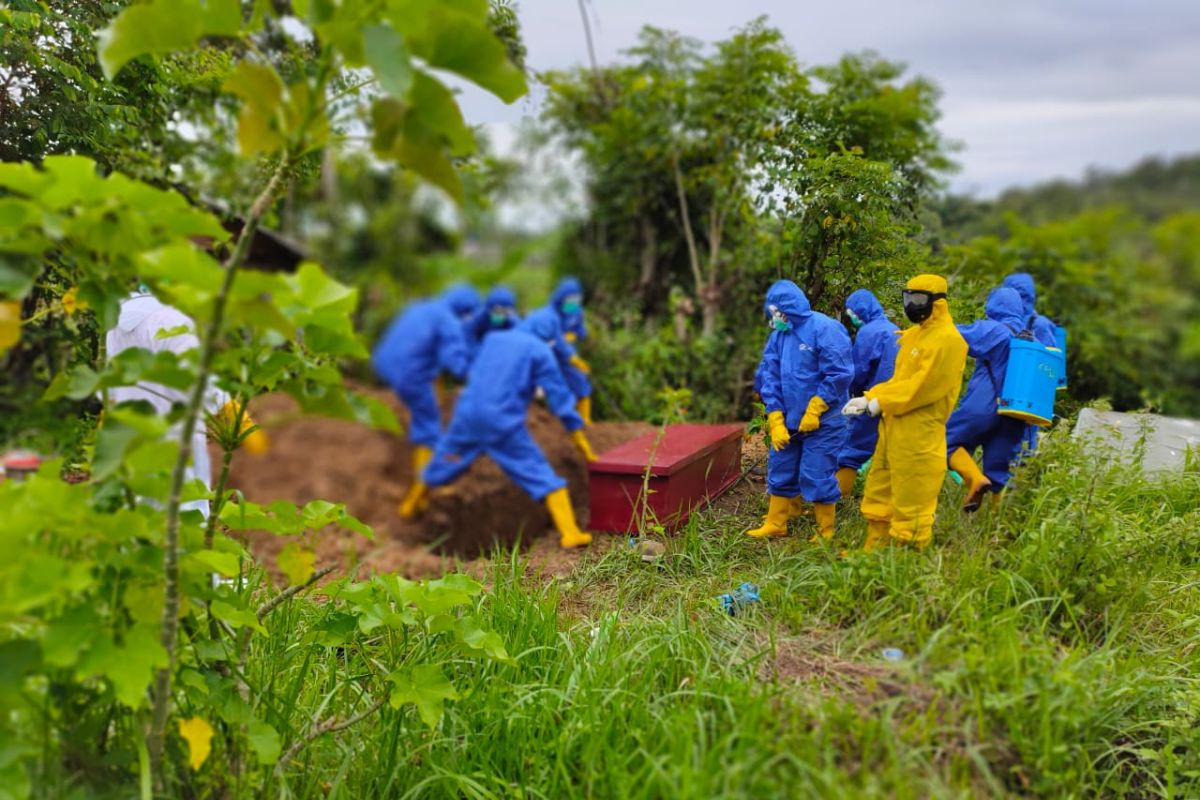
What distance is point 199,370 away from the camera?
1670 mm

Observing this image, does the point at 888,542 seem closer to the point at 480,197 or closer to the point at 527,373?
the point at 527,373

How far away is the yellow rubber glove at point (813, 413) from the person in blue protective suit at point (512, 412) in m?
2.11

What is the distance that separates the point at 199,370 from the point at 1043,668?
2.32 metres

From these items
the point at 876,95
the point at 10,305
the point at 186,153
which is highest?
the point at 876,95

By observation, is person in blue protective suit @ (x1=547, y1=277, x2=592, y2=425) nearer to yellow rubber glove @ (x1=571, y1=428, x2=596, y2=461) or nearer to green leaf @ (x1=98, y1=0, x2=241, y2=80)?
yellow rubber glove @ (x1=571, y1=428, x2=596, y2=461)

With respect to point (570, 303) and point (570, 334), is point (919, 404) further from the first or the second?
point (570, 334)

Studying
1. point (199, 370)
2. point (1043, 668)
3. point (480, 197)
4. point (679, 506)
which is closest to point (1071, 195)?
point (480, 197)

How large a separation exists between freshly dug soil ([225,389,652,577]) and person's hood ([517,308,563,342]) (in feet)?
2.93

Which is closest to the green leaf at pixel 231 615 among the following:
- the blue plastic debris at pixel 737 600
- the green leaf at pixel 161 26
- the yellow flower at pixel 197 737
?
the yellow flower at pixel 197 737

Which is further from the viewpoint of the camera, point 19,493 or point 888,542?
point 888,542

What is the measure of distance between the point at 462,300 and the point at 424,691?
5.20 meters

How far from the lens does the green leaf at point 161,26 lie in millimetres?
1597

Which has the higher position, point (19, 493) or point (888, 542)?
point (19, 493)

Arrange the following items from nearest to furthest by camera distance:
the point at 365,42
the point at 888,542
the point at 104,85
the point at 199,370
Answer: the point at 365,42, the point at 199,370, the point at 888,542, the point at 104,85
